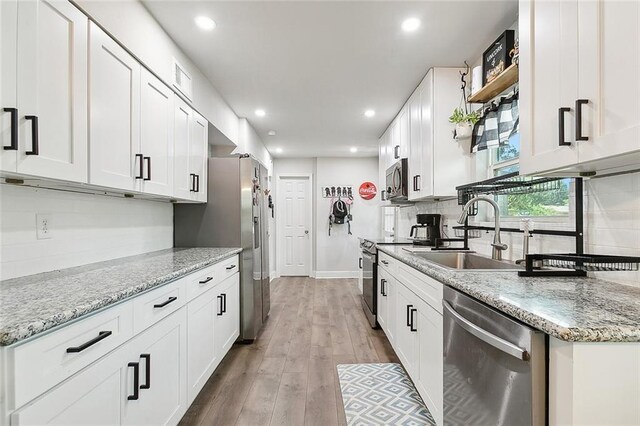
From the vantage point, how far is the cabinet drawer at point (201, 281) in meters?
1.86

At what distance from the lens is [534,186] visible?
182cm

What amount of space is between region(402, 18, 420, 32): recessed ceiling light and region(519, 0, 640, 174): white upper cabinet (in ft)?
2.70

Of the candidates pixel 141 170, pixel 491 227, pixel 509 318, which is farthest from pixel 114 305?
pixel 491 227

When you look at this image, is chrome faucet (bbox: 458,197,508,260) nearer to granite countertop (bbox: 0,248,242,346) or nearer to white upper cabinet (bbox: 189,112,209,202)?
granite countertop (bbox: 0,248,242,346)

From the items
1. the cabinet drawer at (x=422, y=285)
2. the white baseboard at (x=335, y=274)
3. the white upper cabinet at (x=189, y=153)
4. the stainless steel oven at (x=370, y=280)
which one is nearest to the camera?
the cabinet drawer at (x=422, y=285)

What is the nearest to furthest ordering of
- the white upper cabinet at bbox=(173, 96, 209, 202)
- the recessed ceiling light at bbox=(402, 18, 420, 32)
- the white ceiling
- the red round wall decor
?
the white ceiling
the recessed ceiling light at bbox=(402, 18, 420, 32)
the white upper cabinet at bbox=(173, 96, 209, 202)
the red round wall decor

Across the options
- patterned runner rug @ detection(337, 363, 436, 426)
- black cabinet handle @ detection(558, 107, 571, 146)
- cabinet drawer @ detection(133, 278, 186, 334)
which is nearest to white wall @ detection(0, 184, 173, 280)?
cabinet drawer @ detection(133, 278, 186, 334)

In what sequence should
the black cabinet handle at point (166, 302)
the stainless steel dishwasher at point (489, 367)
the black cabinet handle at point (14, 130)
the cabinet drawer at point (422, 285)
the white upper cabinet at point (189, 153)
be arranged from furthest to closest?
the white upper cabinet at point (189, 153) < the cabinet drawer at point (422, 285) < the black cabinet handle at point (166, 302) < the black cabinet handle at point (14, 130) < the stainless steel dishwasher at point (489, 367)

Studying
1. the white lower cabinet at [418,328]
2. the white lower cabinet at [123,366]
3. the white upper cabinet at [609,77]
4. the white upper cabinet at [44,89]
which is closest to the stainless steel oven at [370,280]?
the white lower cabinet at [418,328]

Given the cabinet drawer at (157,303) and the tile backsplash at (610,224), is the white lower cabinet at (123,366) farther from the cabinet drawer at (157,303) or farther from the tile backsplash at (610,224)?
the tile backsplash at (610,224)

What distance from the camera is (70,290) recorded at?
3.84ft

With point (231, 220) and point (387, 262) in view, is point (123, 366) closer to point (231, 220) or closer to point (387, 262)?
point (231, 220)

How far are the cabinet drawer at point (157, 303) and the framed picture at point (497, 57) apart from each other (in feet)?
8.19

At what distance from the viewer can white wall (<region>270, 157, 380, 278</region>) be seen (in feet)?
21.4
